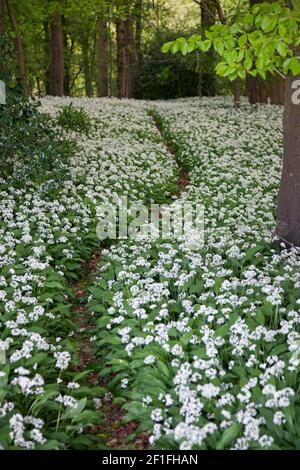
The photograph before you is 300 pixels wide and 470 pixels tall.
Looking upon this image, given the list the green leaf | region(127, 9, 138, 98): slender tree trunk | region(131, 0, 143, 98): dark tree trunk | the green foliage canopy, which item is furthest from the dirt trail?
region(131, 0, 143, 98): dark tree trunk

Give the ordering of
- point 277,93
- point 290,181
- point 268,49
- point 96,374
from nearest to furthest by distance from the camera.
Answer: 1. point 268,49
2. point 96,374
3. point 290,181
4. point 277,93

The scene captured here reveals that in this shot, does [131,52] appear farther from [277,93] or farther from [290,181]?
[290,181]

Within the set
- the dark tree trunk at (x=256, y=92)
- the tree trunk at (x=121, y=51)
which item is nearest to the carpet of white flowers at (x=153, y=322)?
the dark tree trunk at (x=256, y=92)

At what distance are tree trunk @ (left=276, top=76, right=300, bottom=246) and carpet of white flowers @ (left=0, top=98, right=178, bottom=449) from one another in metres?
3.34

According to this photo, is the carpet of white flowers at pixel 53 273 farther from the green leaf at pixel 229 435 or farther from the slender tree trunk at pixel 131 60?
the slender tree trunk at pixel 131 60

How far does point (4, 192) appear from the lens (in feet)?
34.4

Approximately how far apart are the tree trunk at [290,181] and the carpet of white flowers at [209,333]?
0.32 m

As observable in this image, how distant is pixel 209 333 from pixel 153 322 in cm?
84

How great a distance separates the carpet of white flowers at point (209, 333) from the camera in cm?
454

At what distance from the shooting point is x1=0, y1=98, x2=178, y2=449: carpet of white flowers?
4.89 metres

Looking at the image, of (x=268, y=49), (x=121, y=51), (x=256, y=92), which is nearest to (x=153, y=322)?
(x=268, y=49)

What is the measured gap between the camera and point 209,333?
5789 mm
